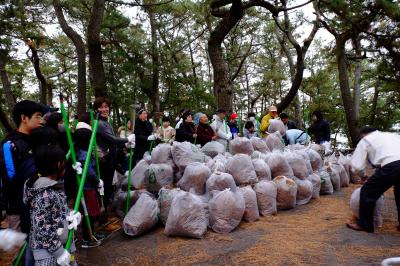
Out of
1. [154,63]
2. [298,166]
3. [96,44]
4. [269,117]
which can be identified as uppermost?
[154,63]

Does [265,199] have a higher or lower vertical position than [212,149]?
lower

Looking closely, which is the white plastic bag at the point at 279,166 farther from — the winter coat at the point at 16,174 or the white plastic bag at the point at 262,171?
the winter coat at the point at 16,174

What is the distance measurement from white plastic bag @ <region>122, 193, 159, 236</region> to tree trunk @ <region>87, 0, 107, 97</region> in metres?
4.61

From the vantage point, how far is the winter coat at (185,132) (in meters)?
5.56

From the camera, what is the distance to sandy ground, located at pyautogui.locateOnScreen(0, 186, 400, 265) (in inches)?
114

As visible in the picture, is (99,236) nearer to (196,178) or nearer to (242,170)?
(196,178)

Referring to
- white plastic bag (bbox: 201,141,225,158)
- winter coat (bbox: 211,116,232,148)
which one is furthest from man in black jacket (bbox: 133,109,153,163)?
winter coat (bbox: 211,116,232,148)

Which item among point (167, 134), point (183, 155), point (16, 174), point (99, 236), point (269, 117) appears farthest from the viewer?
point (269, 117)

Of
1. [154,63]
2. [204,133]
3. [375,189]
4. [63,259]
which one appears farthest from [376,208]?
[154,63]

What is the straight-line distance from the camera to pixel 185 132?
5.57 meters

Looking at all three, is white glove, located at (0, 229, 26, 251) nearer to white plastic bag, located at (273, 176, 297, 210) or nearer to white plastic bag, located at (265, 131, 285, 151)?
white plastic bag, located at (273, 176, 297, 210)

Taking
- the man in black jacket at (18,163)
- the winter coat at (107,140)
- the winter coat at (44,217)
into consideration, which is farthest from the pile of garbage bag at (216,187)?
the winter coat at (44,217)

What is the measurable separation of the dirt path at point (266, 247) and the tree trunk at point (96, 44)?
493 cm

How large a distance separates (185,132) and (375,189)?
3112mm
